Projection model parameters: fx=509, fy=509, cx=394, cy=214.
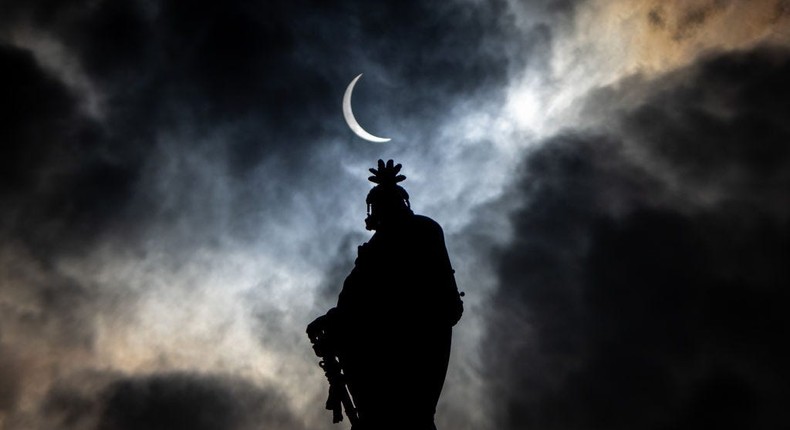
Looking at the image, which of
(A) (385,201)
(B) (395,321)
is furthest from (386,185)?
(B) (395,321)

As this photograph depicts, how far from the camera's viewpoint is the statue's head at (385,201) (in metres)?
9.02

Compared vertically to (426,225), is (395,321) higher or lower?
lower

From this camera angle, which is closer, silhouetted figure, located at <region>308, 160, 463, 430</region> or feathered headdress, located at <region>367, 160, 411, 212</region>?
silhouetted figure, located at <region>308, 160, 463, 430</region>

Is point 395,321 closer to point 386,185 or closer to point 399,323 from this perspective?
point 399,323

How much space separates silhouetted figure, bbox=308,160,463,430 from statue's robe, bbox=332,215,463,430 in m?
0.01

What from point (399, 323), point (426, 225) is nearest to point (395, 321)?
point (399, 323)

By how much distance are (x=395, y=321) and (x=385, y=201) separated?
7.30 feet

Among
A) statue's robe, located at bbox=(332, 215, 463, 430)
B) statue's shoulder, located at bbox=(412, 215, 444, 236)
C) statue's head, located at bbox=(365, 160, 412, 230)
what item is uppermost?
statue's head, located at bbox=(365, 160, 412, 230)

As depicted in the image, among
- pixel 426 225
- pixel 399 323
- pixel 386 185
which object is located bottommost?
pixel 399 323

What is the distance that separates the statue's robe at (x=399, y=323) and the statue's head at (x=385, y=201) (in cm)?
20

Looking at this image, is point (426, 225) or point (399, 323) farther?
point (426, 225)

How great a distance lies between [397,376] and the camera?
7.72 meters

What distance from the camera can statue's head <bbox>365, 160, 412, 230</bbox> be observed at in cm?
902

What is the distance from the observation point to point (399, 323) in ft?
26.3
